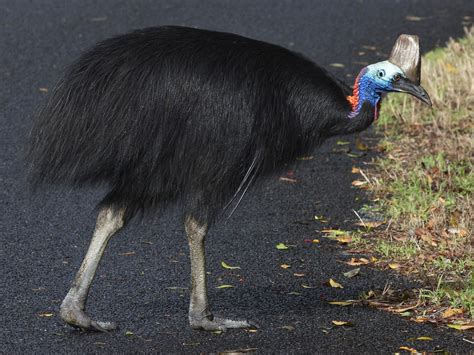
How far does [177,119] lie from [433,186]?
2.59 m

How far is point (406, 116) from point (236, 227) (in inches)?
87.6

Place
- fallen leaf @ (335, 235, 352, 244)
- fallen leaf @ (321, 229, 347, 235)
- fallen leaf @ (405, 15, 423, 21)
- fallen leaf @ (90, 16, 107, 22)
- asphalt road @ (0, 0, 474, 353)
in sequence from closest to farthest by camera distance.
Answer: asphalt road @ (0, 0, 474, 353) → fallen leaf @ (335, 235, 352, 244) → fallen leaf @ (321, 229, 347, 235) → fallen leaf @ (90, 16, 107, 22) → fallen leaf @ (405, 15, 423, 21)

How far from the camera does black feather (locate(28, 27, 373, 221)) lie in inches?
193

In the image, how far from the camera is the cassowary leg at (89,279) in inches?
197

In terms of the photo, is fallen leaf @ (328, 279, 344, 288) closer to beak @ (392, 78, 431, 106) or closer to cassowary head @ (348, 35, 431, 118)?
cassowary head @ (348, 35, 431, 118)

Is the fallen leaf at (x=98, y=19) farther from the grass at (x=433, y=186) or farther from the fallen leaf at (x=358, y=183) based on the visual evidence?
the fallen leaf at (x=358, y=183)

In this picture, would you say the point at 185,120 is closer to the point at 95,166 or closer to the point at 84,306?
the point at 95,166

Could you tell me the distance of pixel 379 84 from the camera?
5.20 meters

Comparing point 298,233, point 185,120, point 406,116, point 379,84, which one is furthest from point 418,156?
point 185,120

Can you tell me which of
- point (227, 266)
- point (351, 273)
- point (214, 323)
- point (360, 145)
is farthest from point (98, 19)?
point (214, 323)

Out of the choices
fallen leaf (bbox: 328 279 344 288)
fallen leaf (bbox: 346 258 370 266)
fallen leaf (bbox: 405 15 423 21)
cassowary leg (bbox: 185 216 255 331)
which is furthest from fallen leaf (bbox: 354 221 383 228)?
fallen leaf (bbox: 405 15 423 21)

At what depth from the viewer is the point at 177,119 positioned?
16.1ft

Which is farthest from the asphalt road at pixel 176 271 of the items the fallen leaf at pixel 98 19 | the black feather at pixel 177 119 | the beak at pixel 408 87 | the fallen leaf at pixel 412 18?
the fallen leaf at pixel 412 18

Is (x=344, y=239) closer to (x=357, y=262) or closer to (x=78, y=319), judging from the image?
(x=357, y=262)
